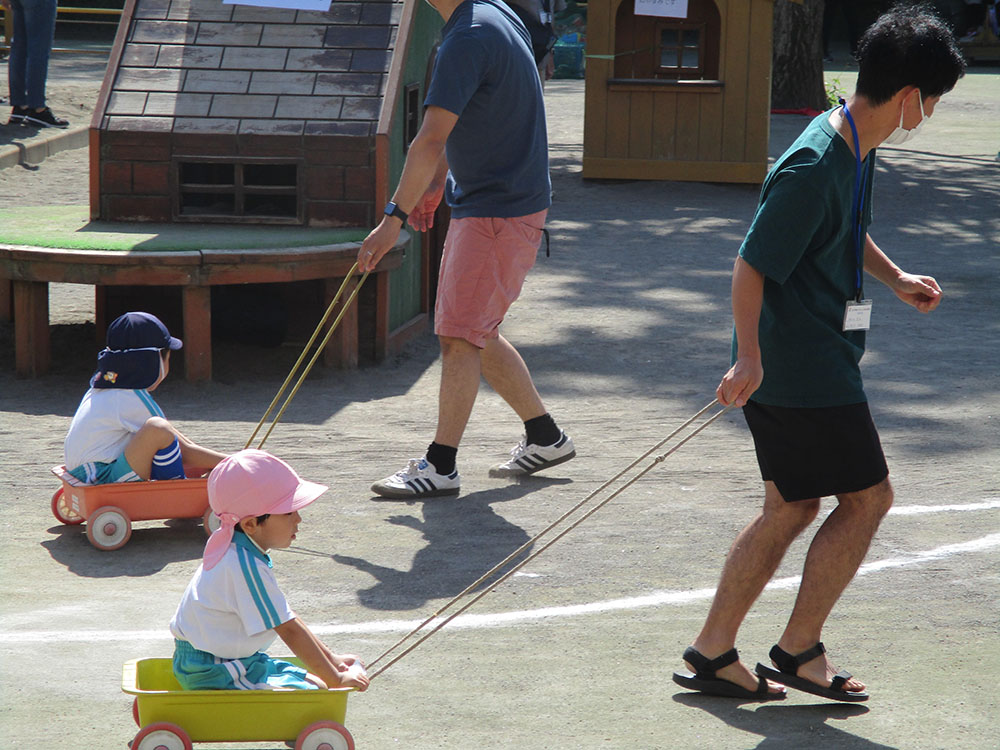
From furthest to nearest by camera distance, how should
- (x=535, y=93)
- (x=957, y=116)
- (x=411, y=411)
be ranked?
(x=957, y=116)
(x=411, y=411)
(x=535, y=93)

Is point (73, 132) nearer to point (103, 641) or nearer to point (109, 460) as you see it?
point (109, 460)

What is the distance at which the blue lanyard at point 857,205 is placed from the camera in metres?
3.23

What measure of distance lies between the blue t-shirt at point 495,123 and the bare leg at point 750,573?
78.2 inches

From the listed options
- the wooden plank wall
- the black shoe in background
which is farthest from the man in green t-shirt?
the black shoe in background

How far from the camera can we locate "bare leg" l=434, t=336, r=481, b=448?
5023 mm

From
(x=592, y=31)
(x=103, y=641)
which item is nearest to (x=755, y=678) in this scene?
(x=103, y=641)

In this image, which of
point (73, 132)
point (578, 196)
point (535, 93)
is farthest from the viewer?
point (73, 132)

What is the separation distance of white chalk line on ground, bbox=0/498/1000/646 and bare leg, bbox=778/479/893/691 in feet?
2.29

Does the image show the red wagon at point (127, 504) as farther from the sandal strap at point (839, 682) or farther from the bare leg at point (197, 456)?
the sandal strap at point (839, 682)

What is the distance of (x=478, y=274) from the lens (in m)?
4.98

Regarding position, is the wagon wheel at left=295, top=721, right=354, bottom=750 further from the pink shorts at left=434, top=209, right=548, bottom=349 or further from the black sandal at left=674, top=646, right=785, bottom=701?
the pink shorts at left=434, top=209, right=548, bottom=349

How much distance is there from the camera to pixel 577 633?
12.4ft

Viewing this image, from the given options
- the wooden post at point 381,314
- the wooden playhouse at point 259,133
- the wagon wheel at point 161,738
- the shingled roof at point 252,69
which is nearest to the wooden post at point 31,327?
the wooden playhouse at point 259,133

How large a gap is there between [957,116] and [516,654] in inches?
671
